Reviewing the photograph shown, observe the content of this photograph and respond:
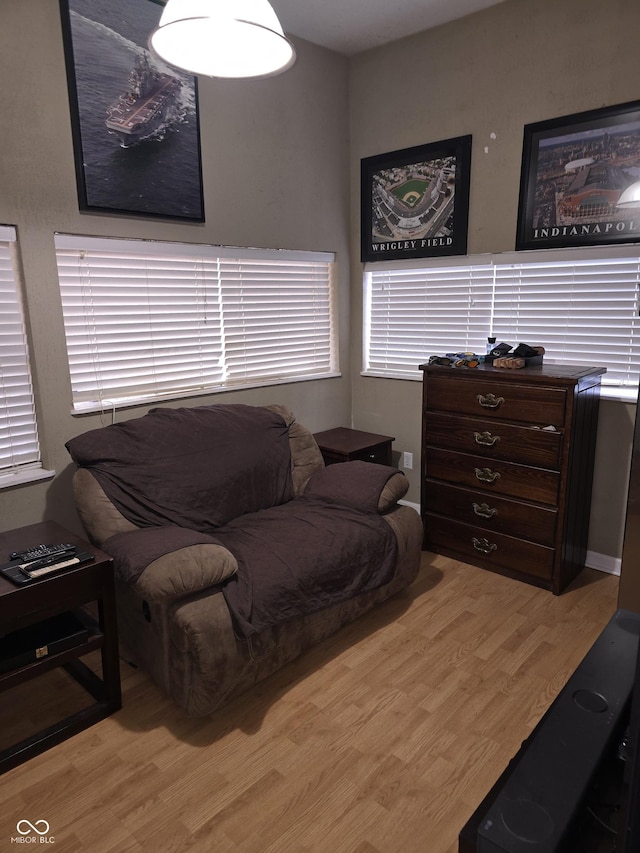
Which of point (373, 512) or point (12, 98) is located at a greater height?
point (12, 98)

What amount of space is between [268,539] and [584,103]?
261 cm

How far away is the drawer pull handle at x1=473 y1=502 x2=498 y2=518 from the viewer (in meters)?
3.01

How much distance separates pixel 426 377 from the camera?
319 cm

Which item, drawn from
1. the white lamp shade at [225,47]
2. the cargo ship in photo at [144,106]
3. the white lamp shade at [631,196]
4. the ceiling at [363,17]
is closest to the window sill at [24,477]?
the cargo ship in photo at [144,106]

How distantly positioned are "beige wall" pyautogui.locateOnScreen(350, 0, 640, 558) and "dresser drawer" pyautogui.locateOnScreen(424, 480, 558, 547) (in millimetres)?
446

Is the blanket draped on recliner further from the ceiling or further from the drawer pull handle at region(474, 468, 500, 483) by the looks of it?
the ceiling

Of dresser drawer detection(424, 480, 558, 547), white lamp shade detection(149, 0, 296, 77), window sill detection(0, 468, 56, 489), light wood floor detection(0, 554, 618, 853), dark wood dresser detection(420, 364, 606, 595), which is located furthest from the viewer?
dresser drawer detection(424, 480, 558, 547)

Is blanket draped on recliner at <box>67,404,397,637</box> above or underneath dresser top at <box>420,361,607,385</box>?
underneath

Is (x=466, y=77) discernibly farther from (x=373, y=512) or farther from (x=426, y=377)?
(x=373, y=512)

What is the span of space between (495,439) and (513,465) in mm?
158

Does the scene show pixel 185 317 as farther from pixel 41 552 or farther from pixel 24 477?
pixel 41 552

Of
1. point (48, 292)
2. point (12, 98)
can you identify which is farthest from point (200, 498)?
point (12, 98)

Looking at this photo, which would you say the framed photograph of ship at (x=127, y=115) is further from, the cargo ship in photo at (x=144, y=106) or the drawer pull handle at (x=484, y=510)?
the drawer pull handle at (x=484, y=510)

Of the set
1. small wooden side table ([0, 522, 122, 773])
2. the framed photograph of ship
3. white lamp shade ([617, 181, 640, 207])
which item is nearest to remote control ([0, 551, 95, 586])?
small wooden side table ([0, 522, 122, 773])
